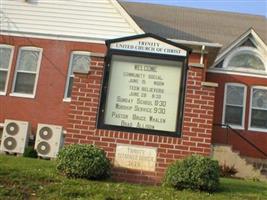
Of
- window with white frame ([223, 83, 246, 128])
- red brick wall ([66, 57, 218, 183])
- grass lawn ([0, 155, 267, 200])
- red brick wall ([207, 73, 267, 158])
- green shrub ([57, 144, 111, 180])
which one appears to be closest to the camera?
grass lawn ([0, 155, 267, 200])

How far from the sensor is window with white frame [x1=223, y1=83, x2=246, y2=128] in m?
22.7

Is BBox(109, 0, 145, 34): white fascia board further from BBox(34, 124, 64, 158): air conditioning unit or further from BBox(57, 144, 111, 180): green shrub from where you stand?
BBox(57, 144, 111, 180): green shrub

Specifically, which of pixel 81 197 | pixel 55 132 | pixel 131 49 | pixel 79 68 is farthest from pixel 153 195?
pixel 79 68

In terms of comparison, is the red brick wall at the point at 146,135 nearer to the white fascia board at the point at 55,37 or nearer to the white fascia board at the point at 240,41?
the white fascia board at the point at 55,37

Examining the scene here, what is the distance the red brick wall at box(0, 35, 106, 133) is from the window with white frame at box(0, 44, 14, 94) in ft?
0.67

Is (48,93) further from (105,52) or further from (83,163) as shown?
(83,163)

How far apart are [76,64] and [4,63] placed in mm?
2941

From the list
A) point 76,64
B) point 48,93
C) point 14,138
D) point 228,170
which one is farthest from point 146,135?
point 76,64

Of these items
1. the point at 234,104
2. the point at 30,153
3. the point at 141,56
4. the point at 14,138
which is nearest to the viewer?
the point at 141,56

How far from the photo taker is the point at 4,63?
21.7 metres

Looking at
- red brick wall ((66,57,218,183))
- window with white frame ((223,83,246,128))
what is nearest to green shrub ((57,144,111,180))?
red brick wall ((66,57,218,183))

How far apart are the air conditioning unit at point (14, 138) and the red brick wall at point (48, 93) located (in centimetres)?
322

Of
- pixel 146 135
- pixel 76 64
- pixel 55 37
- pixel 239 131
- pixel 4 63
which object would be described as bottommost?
pixel 146 135

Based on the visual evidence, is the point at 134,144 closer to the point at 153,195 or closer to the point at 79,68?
the point at 153,195
